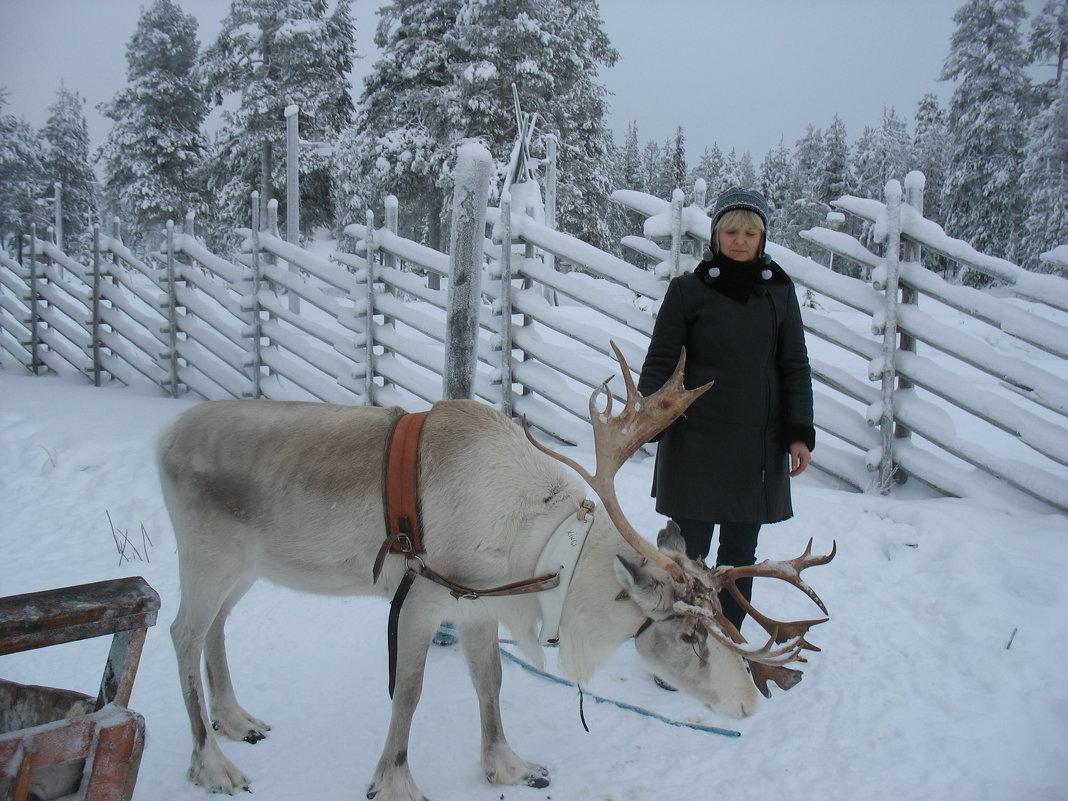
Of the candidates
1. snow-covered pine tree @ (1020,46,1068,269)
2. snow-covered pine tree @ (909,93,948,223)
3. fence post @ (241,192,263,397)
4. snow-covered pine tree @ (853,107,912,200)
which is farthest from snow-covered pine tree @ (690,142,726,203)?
fence post @ (241,192,263,397)

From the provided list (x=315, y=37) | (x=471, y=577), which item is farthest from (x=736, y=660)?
(x=315, y=37)

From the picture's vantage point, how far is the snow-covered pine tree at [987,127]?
16.2 meters

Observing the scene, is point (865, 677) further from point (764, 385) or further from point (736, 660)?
point (764, 385)

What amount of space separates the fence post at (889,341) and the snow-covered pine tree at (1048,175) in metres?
13.6

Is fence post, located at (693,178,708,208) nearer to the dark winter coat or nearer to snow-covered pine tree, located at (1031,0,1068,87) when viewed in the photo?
the dark winter coat

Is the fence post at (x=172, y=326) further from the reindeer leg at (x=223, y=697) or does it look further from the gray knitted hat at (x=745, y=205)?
the gray knitted hat at (x=745, y=205)

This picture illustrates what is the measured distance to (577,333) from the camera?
4.86 m

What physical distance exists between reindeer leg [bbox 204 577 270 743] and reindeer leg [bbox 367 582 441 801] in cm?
60

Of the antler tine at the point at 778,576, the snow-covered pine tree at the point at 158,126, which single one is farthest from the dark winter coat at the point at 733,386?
the snow-covered pine tree at the point at 158,126

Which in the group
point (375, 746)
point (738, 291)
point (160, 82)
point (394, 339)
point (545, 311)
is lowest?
point (375, 746)

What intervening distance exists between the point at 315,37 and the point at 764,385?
44.2 feet

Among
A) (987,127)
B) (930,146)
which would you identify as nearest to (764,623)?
(987,127)

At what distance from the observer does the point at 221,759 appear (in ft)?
7.59

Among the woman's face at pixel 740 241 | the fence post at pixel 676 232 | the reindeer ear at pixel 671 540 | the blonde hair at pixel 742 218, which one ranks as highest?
the blonde hair at pixel 742 218
